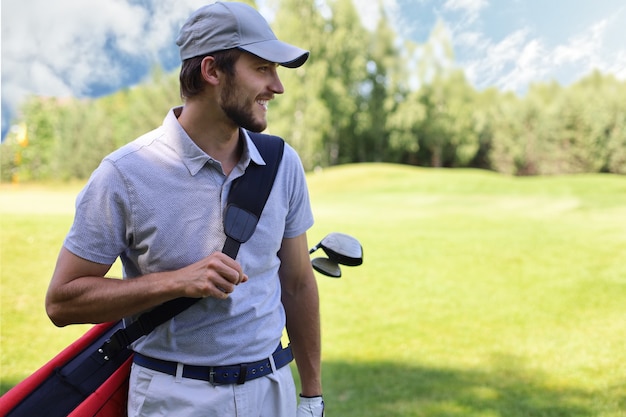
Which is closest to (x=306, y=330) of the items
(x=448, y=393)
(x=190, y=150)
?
(x=190, y=150)

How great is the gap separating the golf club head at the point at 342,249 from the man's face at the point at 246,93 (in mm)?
593

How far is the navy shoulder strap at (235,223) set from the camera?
6.02ft

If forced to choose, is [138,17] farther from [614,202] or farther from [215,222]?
[614,202]

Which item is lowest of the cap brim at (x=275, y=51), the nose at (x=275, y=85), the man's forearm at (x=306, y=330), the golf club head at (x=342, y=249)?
the man's forearm at (x=306, y=330)

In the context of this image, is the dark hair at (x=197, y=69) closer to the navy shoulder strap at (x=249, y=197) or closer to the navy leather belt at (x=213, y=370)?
the navy shoulder strap at (x=249, y=197)

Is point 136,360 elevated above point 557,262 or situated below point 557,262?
above

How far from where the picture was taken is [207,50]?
1914mm

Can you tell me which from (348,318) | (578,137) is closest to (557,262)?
(348,318)

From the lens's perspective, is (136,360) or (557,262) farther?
(557,262)

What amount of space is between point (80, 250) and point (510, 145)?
40.4m

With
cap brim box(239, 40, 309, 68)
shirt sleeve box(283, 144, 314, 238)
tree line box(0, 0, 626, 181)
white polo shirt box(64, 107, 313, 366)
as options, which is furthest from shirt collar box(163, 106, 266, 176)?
tree line box(0, 0, 626, 181)

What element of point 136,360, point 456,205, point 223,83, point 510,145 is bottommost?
point 510,145

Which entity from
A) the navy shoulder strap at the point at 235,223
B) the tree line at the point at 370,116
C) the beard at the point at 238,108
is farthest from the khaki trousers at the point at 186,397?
the tree line at the point at 370,116

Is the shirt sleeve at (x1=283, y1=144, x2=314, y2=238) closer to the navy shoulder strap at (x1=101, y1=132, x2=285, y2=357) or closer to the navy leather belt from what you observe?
the navy shoulder strap at (x1=101, y1=132, x2=285, y2=357)
